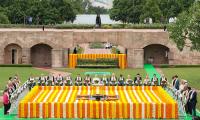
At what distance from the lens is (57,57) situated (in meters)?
53.2

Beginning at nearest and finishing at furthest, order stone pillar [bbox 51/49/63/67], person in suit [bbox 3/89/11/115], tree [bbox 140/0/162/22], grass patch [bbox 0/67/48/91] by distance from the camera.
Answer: person in suit [bbox 3/89/11/115] → grass patch [bbox 0/67/48/91] → stone pillar [bbox 51/49/63/67] → tree [bbox 140/0/162/22]

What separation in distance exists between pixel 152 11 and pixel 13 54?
27.7 m

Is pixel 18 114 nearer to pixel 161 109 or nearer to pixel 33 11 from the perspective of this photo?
pixel 161 109

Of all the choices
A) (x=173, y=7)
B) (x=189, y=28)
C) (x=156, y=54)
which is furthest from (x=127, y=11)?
(x=189, y=28)

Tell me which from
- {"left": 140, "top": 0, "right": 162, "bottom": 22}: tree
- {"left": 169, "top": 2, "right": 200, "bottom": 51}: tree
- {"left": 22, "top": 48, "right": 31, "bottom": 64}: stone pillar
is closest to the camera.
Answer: {"left": 169, "top": 2, "right": 200, "bottom": 51}: tree

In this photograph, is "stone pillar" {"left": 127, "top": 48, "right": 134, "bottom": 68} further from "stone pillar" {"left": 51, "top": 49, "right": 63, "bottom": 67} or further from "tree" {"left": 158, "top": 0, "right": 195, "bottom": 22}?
"tree" {"left": 158, "top": 0, "right": 195, "bottom": 22}

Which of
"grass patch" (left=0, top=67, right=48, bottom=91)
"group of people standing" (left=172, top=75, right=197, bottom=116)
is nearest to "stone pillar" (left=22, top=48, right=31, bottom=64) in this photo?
"grass patch" (left=0, top=67, right=48, bottom=91)

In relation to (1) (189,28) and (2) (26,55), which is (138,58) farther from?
(1) (189,28)

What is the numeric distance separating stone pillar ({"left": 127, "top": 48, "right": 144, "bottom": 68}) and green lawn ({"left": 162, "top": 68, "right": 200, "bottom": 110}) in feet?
9.75

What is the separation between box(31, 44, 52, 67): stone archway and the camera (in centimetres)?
5569

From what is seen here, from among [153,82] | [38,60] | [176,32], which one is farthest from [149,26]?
[153,82]

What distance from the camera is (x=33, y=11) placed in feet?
260

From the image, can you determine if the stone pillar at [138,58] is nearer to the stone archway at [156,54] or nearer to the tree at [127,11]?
the stone archway at [156,54]

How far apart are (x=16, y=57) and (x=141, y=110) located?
96.8 feet
